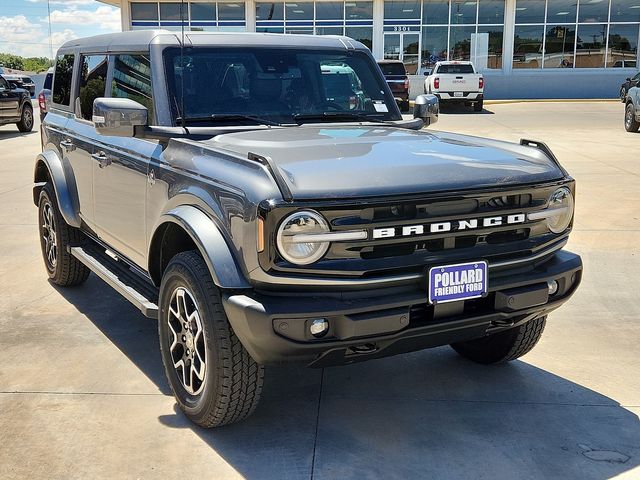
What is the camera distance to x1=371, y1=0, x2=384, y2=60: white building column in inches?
1305

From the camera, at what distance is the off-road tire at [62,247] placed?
5.62 metres

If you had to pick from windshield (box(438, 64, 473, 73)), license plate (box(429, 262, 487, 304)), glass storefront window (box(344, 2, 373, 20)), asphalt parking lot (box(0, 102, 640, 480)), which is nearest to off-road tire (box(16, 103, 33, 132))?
windshield (box(438, 64, 473, 73))

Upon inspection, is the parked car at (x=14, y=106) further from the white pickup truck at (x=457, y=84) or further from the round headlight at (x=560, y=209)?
the round headlight at (x=560, y=209)

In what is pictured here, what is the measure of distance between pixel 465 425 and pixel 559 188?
127cm

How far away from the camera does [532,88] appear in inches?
1303

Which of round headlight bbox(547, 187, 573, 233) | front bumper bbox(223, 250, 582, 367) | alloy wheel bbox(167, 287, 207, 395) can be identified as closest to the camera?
front bumper bbox(223, 250, 582, 367)

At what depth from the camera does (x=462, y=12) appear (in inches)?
1303

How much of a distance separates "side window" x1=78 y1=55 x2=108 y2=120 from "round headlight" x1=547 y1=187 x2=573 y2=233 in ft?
10.1

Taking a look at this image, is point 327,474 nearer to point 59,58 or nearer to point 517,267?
point 517,267

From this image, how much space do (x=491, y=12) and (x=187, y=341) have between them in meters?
32.2

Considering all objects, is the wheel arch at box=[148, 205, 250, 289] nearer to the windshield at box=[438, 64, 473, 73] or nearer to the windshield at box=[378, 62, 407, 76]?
the windshield at box=[378, 62, 407, 76]

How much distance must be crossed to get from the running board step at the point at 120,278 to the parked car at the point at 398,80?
66.6ft

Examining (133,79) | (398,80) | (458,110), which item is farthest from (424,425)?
(458,110)

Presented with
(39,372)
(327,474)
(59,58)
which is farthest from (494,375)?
(59,58)
